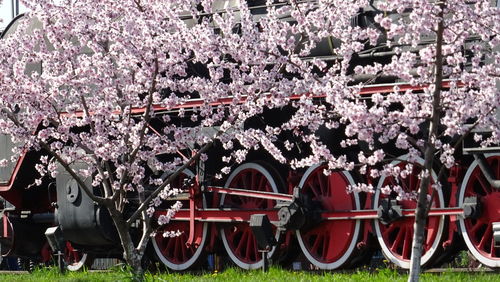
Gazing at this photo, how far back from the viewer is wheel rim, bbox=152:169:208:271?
1270 centimetres

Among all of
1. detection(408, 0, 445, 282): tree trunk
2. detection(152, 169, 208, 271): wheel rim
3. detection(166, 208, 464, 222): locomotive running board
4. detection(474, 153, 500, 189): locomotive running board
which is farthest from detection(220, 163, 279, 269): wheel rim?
detection(408, 0, 445, 282): tree trunk

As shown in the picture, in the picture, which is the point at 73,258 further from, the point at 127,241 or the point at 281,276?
the point at 281,276

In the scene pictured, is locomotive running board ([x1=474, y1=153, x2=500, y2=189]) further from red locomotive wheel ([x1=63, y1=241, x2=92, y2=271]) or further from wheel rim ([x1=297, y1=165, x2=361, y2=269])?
red locomotive wheel ([x1=63, y1=241, x2=92, y2=271])

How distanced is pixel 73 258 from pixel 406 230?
5.27 m

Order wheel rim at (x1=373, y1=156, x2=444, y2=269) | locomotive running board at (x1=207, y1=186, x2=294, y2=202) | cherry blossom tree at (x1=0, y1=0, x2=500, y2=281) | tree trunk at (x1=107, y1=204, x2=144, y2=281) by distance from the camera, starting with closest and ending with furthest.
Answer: cherry blossom tree at (x1=0, y1=0, x2=500, y2=281) → tree trunk at (x1=107, y1=204, x2=144, y2=281) → wheel rim at (x1=373, y1=156, x2=444, y2=269) → locomotive running board at (x1=207, y1=186, x2=294, y2=202)

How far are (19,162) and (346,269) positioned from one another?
458cm

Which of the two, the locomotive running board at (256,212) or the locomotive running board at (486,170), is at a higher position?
the locomotive running board at (486,170)

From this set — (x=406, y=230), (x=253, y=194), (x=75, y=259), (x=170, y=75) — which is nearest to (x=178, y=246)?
(x=253, y=194)

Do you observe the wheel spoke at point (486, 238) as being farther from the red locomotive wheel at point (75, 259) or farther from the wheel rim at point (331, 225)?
the red locomotive wheel at point (75, 259)

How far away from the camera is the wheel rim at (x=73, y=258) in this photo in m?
14.0

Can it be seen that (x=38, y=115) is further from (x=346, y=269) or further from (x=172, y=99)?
(x=346, y=269)

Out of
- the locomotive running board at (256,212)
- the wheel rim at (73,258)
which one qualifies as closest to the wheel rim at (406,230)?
the locomotive running board at (256,212)

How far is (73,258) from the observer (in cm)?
1430

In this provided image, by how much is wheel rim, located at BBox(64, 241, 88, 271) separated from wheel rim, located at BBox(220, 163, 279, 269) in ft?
8.32
